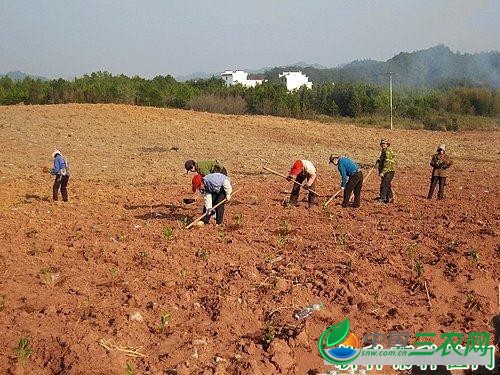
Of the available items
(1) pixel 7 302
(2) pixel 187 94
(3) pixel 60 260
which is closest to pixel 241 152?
(3) pixel 60 260

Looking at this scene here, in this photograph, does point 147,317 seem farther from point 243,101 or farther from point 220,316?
point 243,101

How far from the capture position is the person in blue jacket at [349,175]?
9.31m

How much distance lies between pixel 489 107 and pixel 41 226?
137 ft

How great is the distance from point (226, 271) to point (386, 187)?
4.99 m

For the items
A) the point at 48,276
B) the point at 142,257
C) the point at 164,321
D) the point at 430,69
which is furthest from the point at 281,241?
the point at 430,69

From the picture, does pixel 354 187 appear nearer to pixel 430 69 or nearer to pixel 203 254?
pixel 203 254

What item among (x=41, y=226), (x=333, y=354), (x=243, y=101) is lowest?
(x=333, y=354)

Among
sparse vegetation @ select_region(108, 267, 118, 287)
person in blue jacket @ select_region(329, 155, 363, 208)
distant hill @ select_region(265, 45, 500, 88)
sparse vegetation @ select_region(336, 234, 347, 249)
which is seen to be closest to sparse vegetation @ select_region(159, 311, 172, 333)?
sparse vegetation @ select_region(108, 267, 118, 287)

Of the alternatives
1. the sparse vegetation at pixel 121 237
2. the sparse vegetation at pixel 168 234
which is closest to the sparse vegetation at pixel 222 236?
the sparse vegetation at pixel 168 234

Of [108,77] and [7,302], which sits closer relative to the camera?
[7,302]

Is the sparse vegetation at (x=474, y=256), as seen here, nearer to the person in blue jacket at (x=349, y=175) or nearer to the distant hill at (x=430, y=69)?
the person in blue jacket at (x=349, y=175)

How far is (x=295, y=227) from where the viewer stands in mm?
8430

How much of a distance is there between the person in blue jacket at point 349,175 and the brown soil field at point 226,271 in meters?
0.29

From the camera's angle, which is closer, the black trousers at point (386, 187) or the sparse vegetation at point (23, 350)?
the sparse vegetation at point (23, 350)
